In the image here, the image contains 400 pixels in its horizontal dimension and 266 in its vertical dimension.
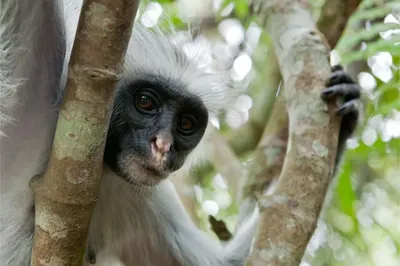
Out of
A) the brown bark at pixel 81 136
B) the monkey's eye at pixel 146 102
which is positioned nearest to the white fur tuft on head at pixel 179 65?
the monkey's eye at pixel 146 102

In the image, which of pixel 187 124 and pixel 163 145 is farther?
pixel 187 124

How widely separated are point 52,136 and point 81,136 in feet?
2.44

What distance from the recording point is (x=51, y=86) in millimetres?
2789

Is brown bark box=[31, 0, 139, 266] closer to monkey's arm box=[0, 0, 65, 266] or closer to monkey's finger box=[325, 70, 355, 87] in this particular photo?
monkey's arm box=[0, 0, 65, 266]

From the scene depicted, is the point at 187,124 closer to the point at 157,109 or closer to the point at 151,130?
the point at 157,109

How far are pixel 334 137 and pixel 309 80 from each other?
34cm

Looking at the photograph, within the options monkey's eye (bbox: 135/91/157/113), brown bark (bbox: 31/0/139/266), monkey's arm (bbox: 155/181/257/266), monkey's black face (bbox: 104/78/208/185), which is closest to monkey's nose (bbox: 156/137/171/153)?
monkey's black face (bbox: 104/78/208/185)

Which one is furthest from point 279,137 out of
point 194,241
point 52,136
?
point 52,136

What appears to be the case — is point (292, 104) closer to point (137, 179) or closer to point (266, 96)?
point (137, 179)

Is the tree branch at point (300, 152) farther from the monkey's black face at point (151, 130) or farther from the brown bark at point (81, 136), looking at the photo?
the brown bark at point (81, 136)

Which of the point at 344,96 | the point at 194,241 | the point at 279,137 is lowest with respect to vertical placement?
the point at 194,241

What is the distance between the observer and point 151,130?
308 cm

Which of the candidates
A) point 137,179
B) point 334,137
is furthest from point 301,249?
point 137,179

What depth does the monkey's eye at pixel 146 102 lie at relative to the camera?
3217 millimetres
